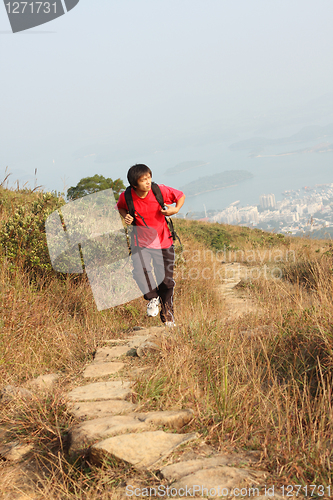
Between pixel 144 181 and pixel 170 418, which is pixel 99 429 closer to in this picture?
pixel 170 418

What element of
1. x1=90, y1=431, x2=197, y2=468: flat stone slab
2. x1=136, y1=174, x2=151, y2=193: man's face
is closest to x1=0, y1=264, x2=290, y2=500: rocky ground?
x1=90, y1=431, x2=197, y2=468: flat stone slab

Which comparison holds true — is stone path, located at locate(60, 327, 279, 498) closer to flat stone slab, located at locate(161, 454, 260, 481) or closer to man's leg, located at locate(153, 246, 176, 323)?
flat stone slab, located at locate(161, 454, 260, 481)

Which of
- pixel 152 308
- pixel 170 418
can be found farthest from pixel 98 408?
pixel 152 308

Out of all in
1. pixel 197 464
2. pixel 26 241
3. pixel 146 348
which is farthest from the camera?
pixel 26 241

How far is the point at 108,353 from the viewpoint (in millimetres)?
3670

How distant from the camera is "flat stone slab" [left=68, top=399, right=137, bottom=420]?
2566mm

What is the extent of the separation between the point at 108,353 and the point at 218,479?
6.63 ft

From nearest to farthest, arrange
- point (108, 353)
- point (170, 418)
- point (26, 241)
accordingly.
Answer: point (170, 418) < point (108, 353) < point (26, 241)

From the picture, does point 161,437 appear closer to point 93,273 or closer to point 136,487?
point 136,487

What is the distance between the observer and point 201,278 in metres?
7.94

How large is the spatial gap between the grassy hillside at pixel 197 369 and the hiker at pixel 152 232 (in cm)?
58

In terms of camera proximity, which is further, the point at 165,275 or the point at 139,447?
the point at 165,275

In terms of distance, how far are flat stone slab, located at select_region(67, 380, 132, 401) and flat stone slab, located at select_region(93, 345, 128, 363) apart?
0.51 meters

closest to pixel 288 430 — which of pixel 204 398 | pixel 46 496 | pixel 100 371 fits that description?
pixel 204 398
